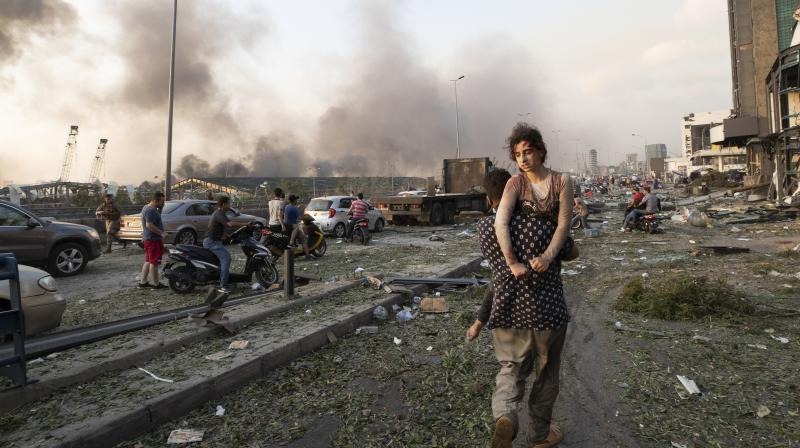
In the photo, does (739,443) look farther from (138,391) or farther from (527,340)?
(138,391)

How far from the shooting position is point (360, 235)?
45.4ft

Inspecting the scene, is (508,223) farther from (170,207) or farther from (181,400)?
(170,207)

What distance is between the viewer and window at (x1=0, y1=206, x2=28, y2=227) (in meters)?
8.39

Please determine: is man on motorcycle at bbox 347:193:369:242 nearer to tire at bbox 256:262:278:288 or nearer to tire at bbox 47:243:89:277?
tire at bbox 256:262:278:288

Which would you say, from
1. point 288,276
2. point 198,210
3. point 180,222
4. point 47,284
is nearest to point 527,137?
point 288,276

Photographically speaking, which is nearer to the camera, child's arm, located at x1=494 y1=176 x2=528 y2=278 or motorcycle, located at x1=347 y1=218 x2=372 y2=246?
child's arm, located at x1=494 y1=176 x2=528 y2=278

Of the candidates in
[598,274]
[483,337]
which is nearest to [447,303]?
[483,337]

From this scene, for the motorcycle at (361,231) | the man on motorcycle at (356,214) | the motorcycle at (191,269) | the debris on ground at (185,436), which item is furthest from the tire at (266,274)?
the man on motorcycle at (356,214)

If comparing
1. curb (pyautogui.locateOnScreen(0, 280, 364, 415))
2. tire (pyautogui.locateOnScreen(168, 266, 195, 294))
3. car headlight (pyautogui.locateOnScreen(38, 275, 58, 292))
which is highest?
car headlight (pyautogui.locateOnScreen(38, 275, 58, 292))

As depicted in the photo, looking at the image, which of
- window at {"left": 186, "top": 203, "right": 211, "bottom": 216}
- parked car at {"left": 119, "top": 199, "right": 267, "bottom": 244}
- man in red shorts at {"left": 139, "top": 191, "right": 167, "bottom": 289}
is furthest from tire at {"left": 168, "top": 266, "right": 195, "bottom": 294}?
window at {"left": 186, "top": 203, "right": 211, "bottom": 216}

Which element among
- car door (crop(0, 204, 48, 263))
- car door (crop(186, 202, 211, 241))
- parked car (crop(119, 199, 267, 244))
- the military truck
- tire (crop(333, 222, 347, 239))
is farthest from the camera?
the military truck

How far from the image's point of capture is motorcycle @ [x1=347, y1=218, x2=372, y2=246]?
13.7 metres

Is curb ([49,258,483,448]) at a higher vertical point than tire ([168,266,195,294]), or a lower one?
lower

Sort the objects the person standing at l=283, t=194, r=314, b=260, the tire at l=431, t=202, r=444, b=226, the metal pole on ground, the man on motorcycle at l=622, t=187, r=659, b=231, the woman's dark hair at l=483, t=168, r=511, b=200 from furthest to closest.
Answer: the tire at l=431, t=202, r=444, b=226, the man on motorcycle at l=622, t=187, r=659, b=231, the person standing at l=283, t=194, r=314, b=260, the metal pole on ground, the woman's dark hair at l=483, t=168, r=511, b=200
